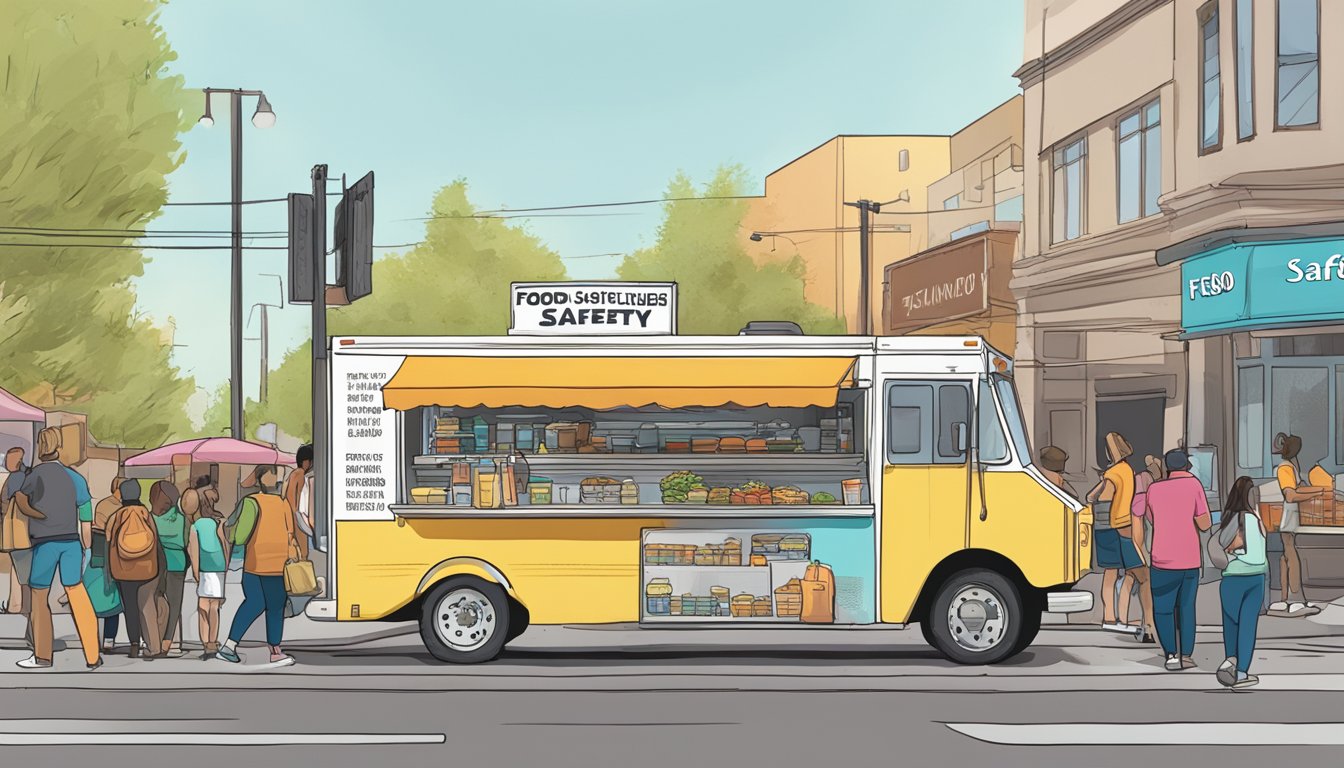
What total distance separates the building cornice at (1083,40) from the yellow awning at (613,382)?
1388 centimetres

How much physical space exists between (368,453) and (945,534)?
469cm

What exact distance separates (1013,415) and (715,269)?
41120 millimetres

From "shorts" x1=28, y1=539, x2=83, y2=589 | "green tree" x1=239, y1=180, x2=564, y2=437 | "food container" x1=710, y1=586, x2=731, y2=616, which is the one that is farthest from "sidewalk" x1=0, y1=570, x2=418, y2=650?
"green tree" x1=239, y1=180, x2=564, y2=437

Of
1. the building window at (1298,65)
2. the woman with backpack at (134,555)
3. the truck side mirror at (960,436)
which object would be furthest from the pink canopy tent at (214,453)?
the truck side mirror at (960,436)

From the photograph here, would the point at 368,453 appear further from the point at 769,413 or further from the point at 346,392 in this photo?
the point at 769,413

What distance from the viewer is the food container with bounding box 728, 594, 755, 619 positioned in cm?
1218

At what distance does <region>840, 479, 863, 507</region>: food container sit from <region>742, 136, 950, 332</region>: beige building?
165ft

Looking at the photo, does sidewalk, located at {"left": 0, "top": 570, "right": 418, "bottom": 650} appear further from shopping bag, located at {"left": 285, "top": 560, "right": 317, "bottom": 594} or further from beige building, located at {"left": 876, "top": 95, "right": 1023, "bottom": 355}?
beige building, located at {"left": 876, "top": 95, "right": 1023, "bottom": 355}

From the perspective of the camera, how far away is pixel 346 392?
12.2m

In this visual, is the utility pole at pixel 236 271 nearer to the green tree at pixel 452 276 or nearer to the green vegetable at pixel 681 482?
the green vegetable at pixel 681 482

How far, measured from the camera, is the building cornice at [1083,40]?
23.9 metres

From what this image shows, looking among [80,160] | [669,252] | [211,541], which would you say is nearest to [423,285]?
[669,252]

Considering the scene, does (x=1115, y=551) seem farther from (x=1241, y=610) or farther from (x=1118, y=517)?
(x=1241, y=610)

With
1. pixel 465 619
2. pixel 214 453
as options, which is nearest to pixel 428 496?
pixel 465 619
